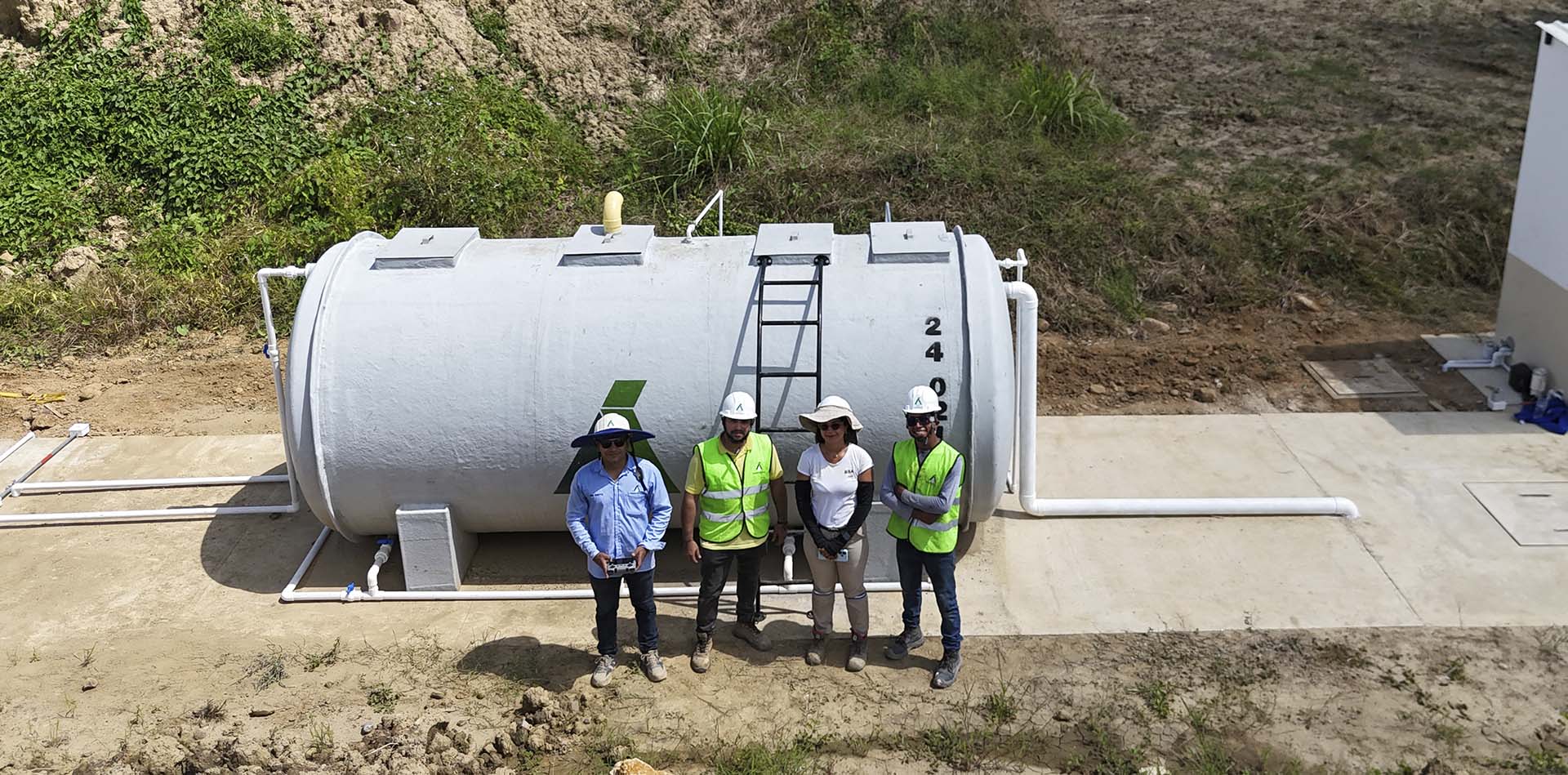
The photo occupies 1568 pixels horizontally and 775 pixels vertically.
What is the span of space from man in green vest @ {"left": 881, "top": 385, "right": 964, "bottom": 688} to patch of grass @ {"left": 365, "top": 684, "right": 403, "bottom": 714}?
9.75 ft

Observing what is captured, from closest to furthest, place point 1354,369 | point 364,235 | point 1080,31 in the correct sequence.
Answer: point 364,235, point 1354,369, point 1080,31

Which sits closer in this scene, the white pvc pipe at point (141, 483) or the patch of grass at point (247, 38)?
the white pvc pipe at point (141, 483)

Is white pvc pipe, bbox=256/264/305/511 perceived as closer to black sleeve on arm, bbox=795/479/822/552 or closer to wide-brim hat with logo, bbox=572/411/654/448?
wide-brim hat with logo, bbox=572/411/654/448

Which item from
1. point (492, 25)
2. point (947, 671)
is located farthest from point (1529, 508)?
point (492, 25)

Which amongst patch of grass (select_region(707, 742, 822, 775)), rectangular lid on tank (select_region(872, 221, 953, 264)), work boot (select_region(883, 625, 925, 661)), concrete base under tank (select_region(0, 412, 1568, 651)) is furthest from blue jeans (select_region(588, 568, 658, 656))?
rectangular lid on tank (select_region(872, 221, 953, 264))

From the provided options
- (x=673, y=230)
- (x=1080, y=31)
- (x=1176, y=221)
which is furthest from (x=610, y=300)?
(x=1080, y=31)

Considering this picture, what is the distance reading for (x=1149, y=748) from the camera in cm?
650

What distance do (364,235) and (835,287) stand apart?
333 centimetres

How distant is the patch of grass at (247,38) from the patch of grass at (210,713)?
32.3 ft

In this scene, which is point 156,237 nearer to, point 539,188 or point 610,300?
point 539,188

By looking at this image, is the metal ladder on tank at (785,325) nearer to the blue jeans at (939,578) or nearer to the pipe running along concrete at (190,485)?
the blue jeans at (939,578)

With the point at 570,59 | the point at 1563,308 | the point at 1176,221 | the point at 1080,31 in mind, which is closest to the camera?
the point at 1563,308

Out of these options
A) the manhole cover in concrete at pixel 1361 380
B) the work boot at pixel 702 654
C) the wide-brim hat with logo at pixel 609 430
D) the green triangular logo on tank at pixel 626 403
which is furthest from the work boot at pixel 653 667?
the manhole cover in concrete at pixel 1361 380

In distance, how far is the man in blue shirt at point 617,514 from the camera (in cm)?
666
